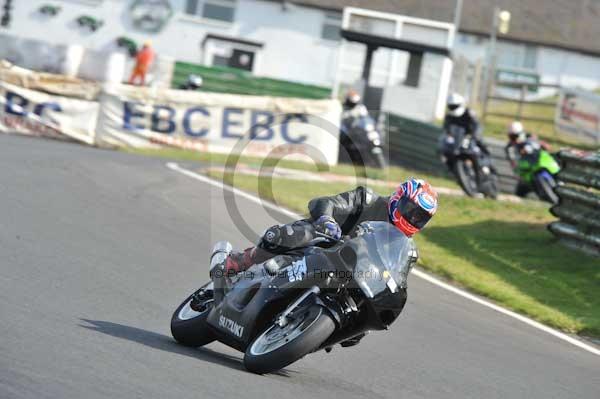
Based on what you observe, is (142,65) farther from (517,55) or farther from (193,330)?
(193,330)

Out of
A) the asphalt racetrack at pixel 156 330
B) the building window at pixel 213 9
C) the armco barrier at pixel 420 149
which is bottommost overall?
the armco barrier at pixel 420 149

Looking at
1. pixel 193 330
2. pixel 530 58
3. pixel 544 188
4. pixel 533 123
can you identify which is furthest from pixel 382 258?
pixel 530 58

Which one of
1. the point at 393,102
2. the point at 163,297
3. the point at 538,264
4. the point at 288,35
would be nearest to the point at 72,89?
the point at 393,102

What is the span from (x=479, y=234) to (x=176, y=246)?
16.8ft

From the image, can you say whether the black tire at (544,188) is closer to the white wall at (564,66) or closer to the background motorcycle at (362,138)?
the background motorcycle at (362,138)

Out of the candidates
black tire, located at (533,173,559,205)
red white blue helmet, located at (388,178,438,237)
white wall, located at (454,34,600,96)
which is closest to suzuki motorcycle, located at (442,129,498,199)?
black tire, located at (533,173,559,205)

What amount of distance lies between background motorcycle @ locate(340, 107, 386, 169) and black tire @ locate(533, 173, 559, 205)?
3.96m

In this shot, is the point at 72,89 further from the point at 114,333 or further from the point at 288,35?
the point at 288,35

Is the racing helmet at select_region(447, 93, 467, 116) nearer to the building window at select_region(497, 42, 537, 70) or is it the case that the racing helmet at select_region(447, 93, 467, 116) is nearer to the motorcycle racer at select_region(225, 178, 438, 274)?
the motorcycle racer at select_region(225, 178, 438, 274)

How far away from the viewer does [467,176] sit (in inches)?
752

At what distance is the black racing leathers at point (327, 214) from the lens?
6562 millimetres

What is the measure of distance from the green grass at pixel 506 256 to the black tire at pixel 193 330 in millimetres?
4423

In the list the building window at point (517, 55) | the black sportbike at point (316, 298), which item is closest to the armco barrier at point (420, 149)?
the black sportbike at point (316, 298)

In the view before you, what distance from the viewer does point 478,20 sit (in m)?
45.4
